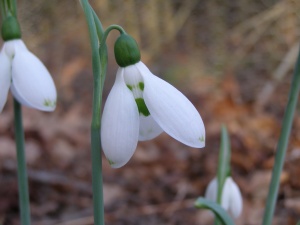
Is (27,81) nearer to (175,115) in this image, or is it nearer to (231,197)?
(175,115)

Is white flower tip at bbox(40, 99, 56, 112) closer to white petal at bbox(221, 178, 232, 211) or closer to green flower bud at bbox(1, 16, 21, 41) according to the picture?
green flower bud at bbox(1, 16, 21, 41)

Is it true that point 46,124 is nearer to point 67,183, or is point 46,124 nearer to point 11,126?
point 11,126

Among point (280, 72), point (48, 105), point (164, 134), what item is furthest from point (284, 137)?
point (280, 72)

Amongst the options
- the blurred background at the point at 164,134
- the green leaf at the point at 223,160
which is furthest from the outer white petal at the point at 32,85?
the blurred background at the point at 164,134

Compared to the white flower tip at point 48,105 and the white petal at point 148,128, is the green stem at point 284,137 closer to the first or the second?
the white petal at point 148,128

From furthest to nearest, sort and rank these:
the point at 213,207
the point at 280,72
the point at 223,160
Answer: the point at 280,72 < the point at 223,160 < the point at 213,207

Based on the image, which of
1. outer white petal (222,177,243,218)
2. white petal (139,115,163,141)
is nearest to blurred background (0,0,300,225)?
outer white petal (222,177,243,218)

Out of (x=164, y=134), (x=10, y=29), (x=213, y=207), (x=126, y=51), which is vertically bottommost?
(x=213, y=207)
